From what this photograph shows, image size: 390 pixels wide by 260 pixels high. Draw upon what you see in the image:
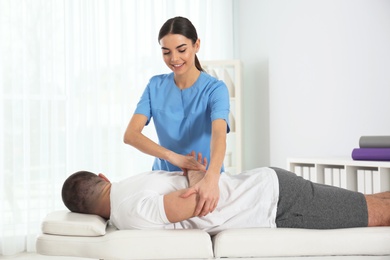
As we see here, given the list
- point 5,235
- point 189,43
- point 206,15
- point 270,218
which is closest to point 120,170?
point 5,235

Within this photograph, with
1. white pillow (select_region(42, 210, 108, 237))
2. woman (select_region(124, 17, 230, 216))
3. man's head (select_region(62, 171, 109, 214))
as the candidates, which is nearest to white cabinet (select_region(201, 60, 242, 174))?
woman (select_region(124, 17, 230, 216))

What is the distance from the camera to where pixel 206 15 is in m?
4.10

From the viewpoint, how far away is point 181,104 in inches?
82.0

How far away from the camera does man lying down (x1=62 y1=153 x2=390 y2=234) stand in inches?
66.2

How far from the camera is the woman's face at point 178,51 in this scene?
1.93 meters

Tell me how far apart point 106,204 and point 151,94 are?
0.55 m

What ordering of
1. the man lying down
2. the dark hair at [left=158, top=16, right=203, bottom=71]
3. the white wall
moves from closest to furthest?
1. the man lying down
2. the dark hair at [left=158, top=16, right=203, bottom=71]
3. the white wall

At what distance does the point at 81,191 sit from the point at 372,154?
1.46 metres

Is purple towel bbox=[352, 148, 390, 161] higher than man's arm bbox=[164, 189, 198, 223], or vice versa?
purple towel bbox=[352, 148, 390, 161]

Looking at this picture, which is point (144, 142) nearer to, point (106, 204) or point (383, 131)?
point (106, 204)

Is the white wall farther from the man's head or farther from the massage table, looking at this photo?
the man's head

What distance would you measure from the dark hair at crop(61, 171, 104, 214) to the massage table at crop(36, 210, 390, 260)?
0.41ft

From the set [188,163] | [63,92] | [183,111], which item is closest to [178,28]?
[183,111]

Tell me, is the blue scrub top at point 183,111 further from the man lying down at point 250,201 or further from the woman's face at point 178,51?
the man lying down at point 250,201
